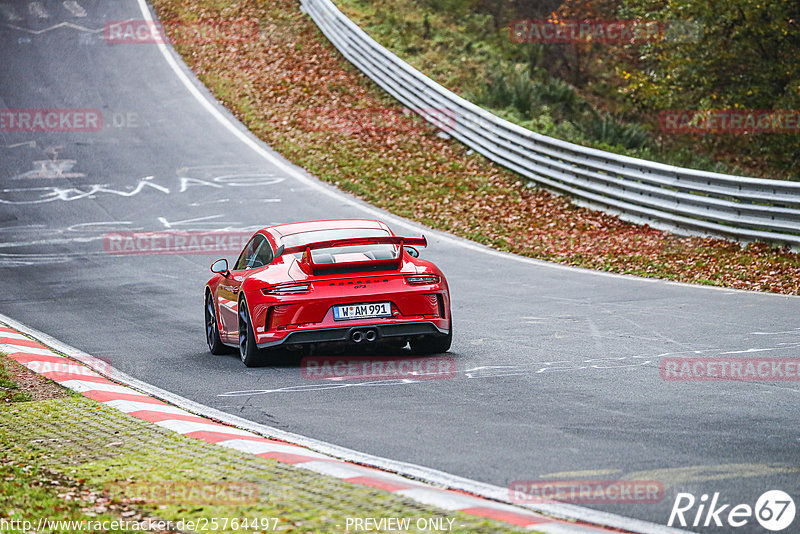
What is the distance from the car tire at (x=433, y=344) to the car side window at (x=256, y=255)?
65.7 inches

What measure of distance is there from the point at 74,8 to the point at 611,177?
24757 millimetres

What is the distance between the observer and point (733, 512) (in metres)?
5.12

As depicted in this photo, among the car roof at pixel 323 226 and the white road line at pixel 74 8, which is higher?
the white road line at pixel 74 8

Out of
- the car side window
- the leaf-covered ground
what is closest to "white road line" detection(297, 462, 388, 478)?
the car side window

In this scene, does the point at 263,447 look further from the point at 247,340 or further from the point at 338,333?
the point at 247,340

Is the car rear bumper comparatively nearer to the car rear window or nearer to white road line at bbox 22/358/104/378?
the car rear window

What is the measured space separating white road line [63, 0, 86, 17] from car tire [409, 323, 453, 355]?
3066cm

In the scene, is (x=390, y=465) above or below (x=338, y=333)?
above

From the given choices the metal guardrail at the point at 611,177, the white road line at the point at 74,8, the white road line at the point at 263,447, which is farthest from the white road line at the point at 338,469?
the white road line at the point at 74,8

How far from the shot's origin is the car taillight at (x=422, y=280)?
9992 mm

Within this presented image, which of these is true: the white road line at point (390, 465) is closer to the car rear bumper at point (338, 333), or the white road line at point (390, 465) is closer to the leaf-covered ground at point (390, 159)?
the car rear bumper at point (338, 333)

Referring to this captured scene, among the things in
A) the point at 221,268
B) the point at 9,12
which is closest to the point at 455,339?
the point at 221,268

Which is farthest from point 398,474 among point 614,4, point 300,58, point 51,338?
point 614,4

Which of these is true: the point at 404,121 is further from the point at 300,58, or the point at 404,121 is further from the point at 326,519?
the point at 326,519
